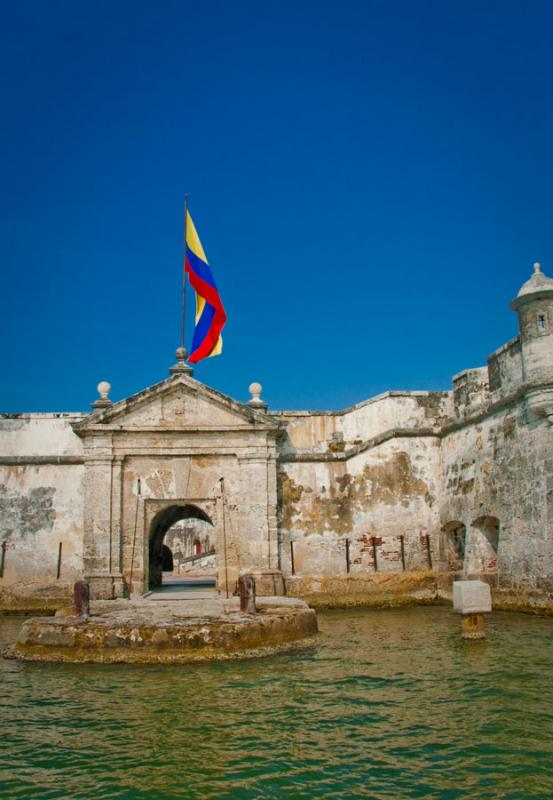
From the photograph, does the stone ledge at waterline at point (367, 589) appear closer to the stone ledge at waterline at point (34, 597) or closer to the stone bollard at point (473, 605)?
the stone ledge at waterline at point (34, 597)

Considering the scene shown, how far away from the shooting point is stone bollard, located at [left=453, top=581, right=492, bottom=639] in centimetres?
1059

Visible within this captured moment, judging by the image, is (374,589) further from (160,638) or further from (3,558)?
(3,558)

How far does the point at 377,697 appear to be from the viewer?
7.75m

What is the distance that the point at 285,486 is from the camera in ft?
55.2

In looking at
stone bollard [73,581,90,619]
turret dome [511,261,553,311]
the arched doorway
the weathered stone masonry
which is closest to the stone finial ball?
the weathered stone masonry

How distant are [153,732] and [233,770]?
124 centimetres

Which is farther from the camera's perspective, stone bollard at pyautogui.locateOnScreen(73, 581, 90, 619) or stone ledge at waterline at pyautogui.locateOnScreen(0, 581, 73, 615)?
stone ledge at waterline at pyautogui.locateOnScreen(0, 581, 73, 615)

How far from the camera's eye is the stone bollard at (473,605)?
34.7 ft

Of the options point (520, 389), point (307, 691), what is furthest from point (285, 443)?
point (307, 691)

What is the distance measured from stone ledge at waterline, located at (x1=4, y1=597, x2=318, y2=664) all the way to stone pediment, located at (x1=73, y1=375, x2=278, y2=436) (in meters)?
5.37

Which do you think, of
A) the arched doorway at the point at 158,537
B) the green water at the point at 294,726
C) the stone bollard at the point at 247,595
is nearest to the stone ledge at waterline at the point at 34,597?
the arched doorway at the point at 158,537

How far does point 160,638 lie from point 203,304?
9284 millimetres

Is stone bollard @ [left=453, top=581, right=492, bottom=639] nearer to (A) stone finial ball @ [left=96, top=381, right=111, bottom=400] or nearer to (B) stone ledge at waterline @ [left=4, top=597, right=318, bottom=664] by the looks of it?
(B) stone ledge at waterline @ [left=4, top=597, right=318, bottom=664]

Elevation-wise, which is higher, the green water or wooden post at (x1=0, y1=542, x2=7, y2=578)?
wooden post at (x1=0, y1=542, x2=7, y2=578)
